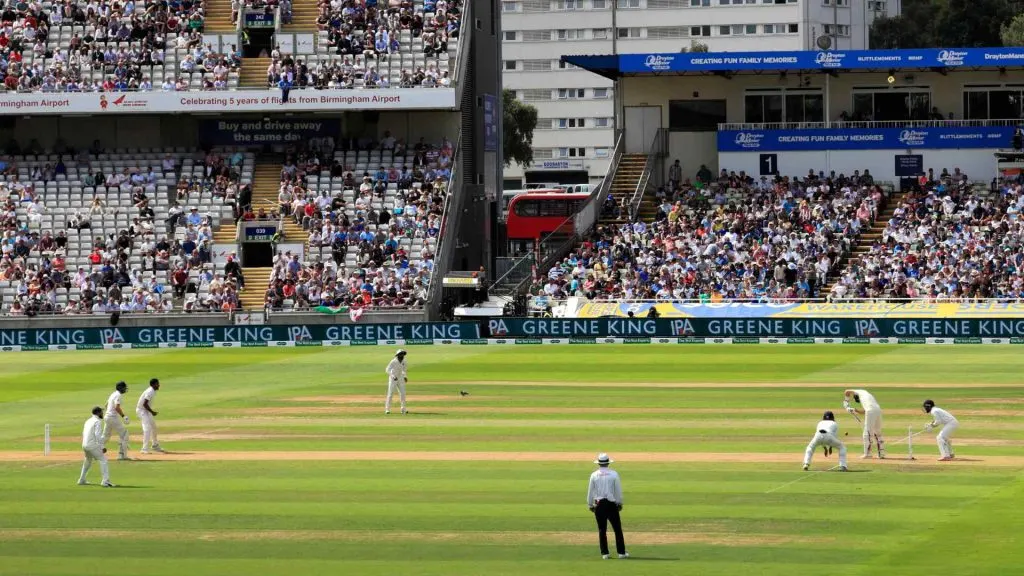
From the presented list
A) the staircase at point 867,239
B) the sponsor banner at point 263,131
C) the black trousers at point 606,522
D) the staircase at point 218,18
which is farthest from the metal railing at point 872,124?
the black trousers at point 606,522

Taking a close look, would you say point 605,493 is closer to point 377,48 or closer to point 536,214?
point 377,48

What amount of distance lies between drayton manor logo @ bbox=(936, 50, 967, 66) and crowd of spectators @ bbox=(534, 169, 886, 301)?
5.23 metres

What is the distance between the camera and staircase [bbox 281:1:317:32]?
64.1m

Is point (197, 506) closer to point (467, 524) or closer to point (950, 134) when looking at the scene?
point (467, 524)

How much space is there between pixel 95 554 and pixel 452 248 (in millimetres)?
41942

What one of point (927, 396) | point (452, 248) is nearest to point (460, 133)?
point (452, 248)

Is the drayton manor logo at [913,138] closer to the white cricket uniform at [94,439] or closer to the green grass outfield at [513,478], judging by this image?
the green grass outfield at [513,478]

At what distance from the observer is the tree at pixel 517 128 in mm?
102812

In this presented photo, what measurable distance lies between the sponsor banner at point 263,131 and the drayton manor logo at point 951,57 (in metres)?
24.0

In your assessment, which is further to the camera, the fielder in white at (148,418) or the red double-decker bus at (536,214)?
the red double-decker bus at (536,214)

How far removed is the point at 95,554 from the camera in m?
20.2

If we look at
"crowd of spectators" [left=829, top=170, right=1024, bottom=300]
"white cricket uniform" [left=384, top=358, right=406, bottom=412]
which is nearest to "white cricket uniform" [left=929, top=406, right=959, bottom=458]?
"white cricket uniform" [left=384, top=358, right=406, bottom=412]

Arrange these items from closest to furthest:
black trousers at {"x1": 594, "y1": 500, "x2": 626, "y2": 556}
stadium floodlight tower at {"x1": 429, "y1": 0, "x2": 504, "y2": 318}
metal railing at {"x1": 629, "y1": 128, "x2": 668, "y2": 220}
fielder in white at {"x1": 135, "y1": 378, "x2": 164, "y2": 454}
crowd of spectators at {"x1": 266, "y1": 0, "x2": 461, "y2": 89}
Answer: black trousers at {"x1": 594, "y1": 500, "x2": 626, "y2": 556}
fielder in white at {"x1": 135, "y1": 378, "x2": 164, "y2": 454}
crowd of spectators at {"x1": 266, "y1": 0, "x2": 461, "y2": 89}
stadium floodlight tower at {"x1": 429, "y1": 0, "x2": 504, "y2": 318}
metal railing at {"x1": 629, "y1": 128, "x2": 668, "y2": 220}

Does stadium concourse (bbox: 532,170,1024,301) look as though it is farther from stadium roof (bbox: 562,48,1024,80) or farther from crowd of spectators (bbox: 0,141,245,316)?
crowd of spectators (bbox: 0,141,245,316)
